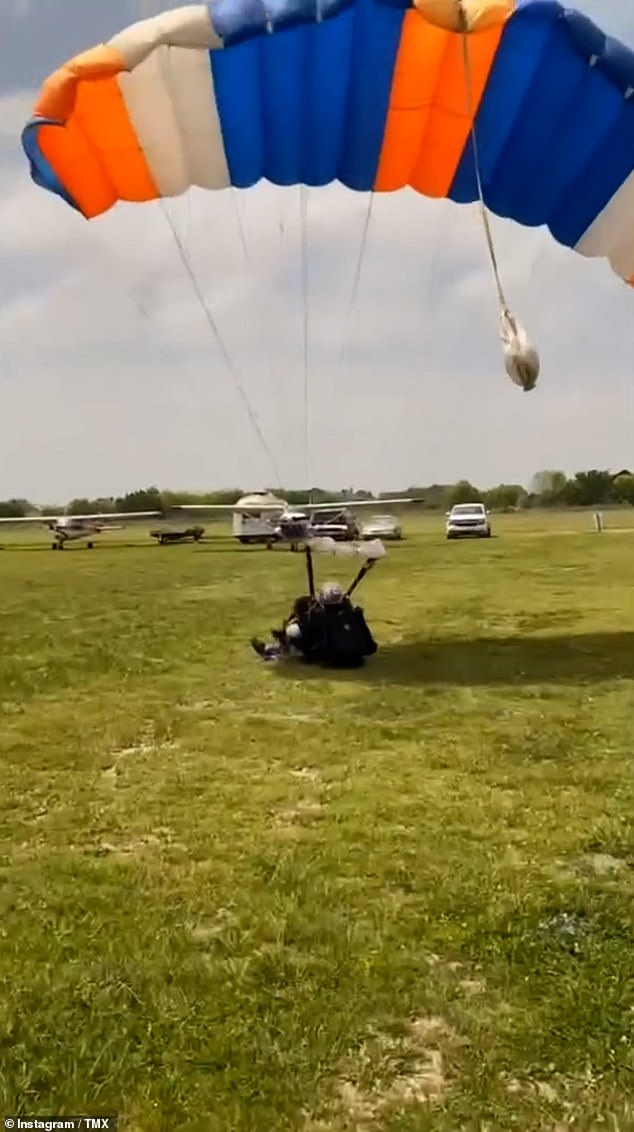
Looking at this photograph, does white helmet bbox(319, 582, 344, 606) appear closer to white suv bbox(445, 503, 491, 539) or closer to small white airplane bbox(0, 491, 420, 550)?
small white airplane bbox(0, 491, 420, 550)

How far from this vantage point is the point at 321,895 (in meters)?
4.69

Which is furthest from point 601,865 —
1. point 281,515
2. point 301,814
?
point 281,515

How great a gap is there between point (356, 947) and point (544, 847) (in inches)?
59.6

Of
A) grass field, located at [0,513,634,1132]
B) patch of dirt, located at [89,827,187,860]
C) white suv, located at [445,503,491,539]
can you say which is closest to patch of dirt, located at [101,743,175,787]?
grass field, located at [0,513,634,1132]

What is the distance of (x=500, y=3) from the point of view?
28.0ft

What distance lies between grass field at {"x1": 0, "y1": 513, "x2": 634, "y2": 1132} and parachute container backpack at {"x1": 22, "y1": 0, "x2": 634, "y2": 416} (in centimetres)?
345

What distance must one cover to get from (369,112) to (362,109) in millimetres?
78

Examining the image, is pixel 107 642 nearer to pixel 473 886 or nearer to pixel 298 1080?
pixel 473 886

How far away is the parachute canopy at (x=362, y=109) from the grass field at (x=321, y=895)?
16.8ft

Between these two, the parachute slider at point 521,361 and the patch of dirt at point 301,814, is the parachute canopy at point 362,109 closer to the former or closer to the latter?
the parachute slider at point 521,361

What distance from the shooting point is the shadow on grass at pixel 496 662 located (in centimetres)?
975

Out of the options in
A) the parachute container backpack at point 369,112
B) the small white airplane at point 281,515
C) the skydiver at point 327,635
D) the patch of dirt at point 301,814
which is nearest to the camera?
the patch of dirt at point 301,814

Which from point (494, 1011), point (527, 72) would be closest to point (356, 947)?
point (494, 1011)

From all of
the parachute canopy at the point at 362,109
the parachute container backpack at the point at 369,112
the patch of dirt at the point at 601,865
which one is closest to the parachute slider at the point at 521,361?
the parachute container backpack at the point at 369,112
